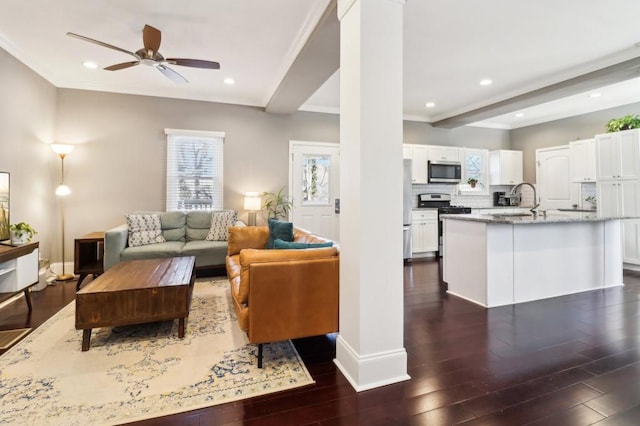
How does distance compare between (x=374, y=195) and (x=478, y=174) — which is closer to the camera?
(x=374, y=195)

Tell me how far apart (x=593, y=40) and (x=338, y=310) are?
3.94 meters

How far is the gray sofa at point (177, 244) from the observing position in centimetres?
402

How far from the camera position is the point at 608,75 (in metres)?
3.86

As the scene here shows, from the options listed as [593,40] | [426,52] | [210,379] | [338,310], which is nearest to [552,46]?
[593,40]

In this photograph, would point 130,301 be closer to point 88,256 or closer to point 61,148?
point 88,256

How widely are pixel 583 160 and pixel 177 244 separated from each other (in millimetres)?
7105

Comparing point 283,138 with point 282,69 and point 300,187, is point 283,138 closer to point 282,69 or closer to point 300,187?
point 300,187

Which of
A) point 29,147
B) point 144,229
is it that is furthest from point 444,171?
point 29,147

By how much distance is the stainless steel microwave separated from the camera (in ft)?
20.9

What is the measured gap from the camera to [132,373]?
6.81 ft

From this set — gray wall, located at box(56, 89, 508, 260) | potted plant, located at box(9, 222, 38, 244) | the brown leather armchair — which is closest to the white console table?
potted plant, located at box(9, 222, 38, 244)

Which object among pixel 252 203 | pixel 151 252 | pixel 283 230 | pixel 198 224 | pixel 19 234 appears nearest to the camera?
pixel 19 234

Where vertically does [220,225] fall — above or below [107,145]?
below

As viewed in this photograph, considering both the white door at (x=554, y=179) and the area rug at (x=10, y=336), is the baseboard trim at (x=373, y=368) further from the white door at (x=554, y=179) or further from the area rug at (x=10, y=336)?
the white door at (x=554, y=179)
